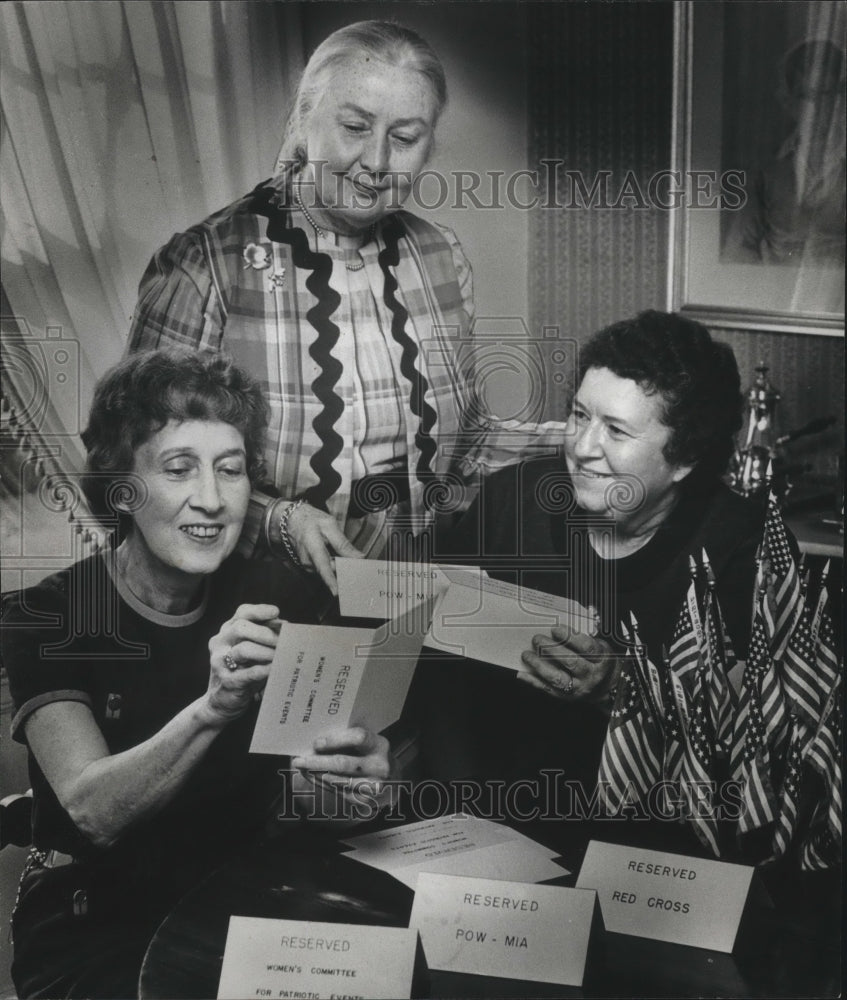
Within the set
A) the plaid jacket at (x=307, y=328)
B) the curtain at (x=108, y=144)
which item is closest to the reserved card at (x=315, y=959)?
the plaid jacket at (x=307, y=328)

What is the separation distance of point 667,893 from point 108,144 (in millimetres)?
1439

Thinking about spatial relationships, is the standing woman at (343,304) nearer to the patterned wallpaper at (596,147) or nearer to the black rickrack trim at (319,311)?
the black rickrack trim at (319,311)

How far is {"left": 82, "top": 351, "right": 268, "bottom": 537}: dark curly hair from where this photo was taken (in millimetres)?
1728

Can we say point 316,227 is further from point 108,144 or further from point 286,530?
point 286,530

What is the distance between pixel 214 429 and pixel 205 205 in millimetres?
354

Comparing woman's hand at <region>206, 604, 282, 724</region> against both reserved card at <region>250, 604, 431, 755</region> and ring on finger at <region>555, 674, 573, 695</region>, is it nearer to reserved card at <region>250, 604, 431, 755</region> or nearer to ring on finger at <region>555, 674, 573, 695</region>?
reserved card at <region>250, 604, 431, 755</region>

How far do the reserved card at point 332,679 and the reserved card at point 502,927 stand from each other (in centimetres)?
28

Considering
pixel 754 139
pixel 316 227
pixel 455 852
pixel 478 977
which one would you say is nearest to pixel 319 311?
pixel 316 227

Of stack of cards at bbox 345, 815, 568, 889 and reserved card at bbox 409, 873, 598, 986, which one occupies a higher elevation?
stack of cards at bbox 345, 815, 568, 889

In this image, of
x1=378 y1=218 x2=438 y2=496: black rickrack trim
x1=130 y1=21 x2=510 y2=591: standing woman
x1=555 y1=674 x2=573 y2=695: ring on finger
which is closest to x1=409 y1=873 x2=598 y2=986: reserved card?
x1=555 y1=674 x2=573 y2=695: ring on finger

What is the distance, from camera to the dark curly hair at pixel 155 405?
5.67 ft

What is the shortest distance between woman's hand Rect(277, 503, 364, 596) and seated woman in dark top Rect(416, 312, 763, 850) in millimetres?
164

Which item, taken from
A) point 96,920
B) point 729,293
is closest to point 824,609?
point 729,293

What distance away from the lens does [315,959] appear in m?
1.62
